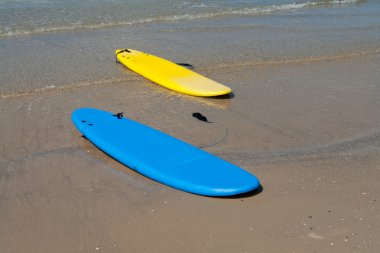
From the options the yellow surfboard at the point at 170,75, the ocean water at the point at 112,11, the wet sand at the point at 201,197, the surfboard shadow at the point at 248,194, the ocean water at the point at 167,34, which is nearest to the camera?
the wet sand at the point at 201,197

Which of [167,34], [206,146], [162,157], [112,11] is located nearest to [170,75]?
[206,146]

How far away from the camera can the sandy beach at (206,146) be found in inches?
143

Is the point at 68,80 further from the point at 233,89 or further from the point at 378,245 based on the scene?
the point at 378,245

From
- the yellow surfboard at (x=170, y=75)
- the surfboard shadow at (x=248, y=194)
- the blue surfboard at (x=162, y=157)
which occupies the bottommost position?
the surfboard shadow at (x=248, y=194)

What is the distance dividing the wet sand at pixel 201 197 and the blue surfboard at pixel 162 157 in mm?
94

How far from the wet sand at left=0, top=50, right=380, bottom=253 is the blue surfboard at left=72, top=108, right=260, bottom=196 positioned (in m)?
0.09

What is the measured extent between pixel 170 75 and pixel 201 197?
319 cm

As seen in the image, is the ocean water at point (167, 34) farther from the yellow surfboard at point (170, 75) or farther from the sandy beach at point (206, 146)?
the yellow surfboard at point (170, 75)

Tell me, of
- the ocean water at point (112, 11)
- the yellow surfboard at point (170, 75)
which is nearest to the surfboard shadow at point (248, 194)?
the yellow surfboard at point (170, 75)

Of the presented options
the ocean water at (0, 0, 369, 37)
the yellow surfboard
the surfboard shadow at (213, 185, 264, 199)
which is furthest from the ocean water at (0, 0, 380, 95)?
the surfboard shadow at (213, 185, 264, 199)

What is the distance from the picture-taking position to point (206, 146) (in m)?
5.01

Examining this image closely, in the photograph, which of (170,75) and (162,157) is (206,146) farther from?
(170,75)

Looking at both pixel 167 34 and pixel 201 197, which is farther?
pixel 167 34

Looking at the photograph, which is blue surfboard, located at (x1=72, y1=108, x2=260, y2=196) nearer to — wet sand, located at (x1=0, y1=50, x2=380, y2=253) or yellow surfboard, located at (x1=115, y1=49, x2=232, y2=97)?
wet sand, located at (x1=0, y1=50, x2=380, y2=253)
